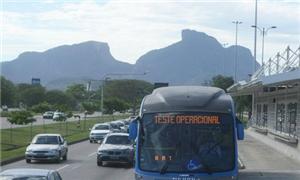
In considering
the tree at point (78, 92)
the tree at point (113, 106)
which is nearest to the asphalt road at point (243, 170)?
the tree at point (113, 106)

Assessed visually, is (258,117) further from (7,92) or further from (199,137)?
(7,92)

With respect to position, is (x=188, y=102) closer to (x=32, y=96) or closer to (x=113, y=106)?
(x=113, y=106)

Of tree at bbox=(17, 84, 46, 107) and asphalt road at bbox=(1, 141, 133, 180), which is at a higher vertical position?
tree at bbox=(17, 84, 46, 107)

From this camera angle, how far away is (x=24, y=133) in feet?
174

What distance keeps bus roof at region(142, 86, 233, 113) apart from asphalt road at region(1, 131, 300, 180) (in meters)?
7.84

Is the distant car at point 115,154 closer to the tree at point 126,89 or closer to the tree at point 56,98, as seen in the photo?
the tree at point 56,98

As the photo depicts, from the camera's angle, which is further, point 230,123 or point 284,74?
point 284,74

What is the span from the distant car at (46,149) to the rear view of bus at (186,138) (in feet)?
52.6

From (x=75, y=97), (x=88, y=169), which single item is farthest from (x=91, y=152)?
(x=75, y=97)

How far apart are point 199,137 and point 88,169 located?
13907mm

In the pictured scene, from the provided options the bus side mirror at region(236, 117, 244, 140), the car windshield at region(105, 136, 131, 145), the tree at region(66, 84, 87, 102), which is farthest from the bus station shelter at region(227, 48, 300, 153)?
the tree at region(66, 84, 87, 102)

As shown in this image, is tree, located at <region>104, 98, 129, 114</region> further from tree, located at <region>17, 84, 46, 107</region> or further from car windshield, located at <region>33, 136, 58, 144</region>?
car windshield, located at <region>33, 136, 58, 144</region>

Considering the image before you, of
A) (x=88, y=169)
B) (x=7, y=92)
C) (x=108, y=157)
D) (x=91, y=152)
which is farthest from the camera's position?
(x=7, y=92)

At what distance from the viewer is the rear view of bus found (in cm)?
1423
